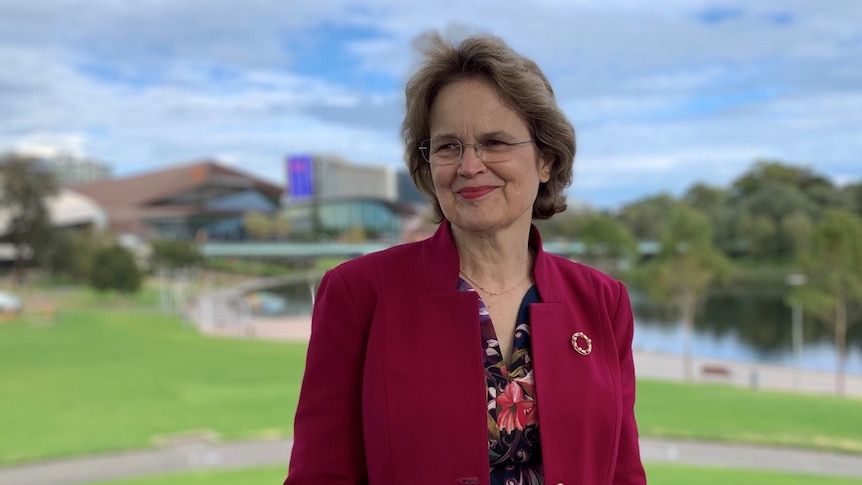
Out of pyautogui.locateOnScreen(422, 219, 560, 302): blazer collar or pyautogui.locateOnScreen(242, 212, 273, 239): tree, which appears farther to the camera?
pyautogui.locateOnScreen(242, 212, 273, 239): tree

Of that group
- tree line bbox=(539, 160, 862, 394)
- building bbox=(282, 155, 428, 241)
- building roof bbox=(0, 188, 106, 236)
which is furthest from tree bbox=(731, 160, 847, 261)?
building roof bbox=(0, 188, 106, 236)

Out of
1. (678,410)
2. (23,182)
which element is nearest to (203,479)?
(678,410)

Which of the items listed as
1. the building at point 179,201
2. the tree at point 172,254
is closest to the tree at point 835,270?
the tree at point 172,254

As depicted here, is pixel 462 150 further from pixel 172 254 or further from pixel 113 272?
pixel 172 254

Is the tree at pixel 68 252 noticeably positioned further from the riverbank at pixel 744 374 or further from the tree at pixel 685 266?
the riverbank at pixel 744 374

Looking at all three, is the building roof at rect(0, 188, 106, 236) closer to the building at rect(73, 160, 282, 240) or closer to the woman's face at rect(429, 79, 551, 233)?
the building at rect(73, 160, 282, 240)

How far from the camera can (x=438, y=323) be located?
1562 millimetres

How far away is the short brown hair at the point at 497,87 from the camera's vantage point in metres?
1.55

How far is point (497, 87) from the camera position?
1557 mm

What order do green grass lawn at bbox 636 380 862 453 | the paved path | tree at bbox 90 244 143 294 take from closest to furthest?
the paved path, green grass lawn at bbox 636 380 862 453, tree at bbox 90 244 143 294

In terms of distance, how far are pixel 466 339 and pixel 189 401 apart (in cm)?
1459

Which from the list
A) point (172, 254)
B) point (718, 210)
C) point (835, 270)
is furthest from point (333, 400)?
point (718, 210)

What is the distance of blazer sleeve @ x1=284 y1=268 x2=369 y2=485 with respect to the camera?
1.52 m

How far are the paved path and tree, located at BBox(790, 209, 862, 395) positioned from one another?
1011cm
